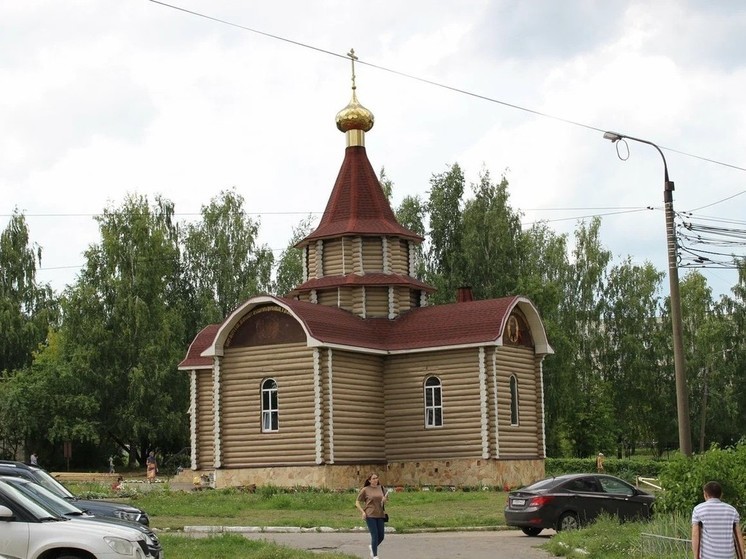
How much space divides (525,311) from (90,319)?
2359 centimetres

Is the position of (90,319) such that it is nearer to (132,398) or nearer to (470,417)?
(132,398)

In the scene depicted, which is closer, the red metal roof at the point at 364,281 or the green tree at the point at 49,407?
the red metal roof at the point at 364,281

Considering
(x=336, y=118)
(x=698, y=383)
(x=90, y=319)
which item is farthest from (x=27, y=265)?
(x=698, y=383)

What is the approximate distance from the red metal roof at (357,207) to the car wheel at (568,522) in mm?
18178

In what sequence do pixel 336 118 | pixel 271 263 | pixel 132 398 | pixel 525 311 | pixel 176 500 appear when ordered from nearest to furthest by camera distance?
1. pixel 176 500
2. pixel 525 311
3. pixel 336 118
4. pixel 132 398
5. pixel 271 263

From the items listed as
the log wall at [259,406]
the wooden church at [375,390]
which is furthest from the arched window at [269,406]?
the log wall at [259,406]

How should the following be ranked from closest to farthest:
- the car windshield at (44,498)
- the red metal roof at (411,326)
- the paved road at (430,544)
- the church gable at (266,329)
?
the car windshield at (44,498), the paved road at (430,544), the red metal roof at (411,326), the church gable at (266,329)

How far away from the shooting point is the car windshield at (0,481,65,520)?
41.6 feet

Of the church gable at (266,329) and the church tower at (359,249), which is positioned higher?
the church tower at (359,249)

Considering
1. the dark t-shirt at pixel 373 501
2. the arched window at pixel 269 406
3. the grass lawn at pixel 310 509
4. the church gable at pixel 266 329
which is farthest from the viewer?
the arched window at pixel 269 406

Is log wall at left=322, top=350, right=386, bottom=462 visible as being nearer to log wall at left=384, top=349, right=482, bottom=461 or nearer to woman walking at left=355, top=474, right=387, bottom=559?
log wall at left=384, top=349, right=482, bottom=461

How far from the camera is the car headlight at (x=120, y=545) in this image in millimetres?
12375

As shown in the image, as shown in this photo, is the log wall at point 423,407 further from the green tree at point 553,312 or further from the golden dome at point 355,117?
the green tree at point 553,312

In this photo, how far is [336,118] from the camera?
1597 inches
